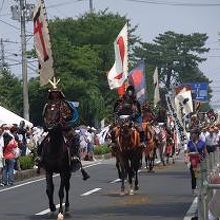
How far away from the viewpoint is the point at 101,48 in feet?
215

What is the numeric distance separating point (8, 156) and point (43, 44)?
1007 cm

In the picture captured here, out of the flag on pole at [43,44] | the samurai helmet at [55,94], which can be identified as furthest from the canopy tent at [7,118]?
the samurai helmet at [55,94]

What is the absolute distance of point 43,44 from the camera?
16.8 metres

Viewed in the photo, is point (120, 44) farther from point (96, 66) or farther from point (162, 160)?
point (96, 66)

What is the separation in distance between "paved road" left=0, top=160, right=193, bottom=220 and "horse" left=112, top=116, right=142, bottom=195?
61cm

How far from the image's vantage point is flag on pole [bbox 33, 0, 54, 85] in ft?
54.1

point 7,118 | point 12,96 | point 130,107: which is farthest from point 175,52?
point 130,107

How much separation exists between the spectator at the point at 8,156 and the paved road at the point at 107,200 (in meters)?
0.53

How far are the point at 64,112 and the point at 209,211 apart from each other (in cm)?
724

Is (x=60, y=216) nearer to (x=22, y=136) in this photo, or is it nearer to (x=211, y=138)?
(x=211, y=138)

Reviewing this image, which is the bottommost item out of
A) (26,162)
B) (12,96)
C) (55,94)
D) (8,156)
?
(26,162)

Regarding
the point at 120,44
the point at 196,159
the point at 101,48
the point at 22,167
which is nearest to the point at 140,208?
the point at 196,159

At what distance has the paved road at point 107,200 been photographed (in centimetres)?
1580

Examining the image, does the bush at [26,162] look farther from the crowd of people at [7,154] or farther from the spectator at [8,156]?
the spectator at [8,156]
